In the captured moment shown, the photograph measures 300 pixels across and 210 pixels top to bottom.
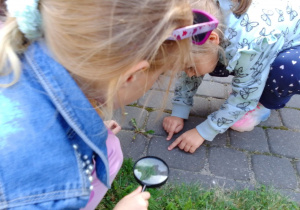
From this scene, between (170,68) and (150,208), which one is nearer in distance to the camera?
(170,68)

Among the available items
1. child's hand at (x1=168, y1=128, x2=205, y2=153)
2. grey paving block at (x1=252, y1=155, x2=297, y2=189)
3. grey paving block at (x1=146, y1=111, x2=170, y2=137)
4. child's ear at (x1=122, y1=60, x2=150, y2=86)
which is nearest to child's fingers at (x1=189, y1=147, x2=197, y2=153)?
child's hand at (x1=168, y1=128, x2=205, y2=153)

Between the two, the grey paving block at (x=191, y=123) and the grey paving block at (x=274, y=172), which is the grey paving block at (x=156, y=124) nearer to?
the grey paving block at (x=191, y=123)

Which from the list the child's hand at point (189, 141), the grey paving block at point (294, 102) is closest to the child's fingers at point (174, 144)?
the child's hand at point (189, 141)

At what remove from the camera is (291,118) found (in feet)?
6.89

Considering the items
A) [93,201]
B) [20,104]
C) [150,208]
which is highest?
[20,104]

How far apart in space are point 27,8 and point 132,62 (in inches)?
12.8

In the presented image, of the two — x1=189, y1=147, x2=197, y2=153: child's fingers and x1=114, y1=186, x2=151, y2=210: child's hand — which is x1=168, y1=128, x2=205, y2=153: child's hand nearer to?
x1=189, y1=147, x2=197, y2=153: child's fingers

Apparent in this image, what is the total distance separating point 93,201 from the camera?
4.55 ft

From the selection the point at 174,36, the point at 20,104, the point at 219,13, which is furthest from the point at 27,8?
the point at 219,13

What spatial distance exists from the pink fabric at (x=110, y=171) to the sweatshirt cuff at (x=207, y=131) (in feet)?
1.79

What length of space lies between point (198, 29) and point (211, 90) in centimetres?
135

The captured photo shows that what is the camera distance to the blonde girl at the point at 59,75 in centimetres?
85

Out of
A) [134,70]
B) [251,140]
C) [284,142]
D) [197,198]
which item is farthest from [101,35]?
[284,142]

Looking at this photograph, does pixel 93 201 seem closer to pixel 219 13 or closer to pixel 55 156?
pixel 55 156
